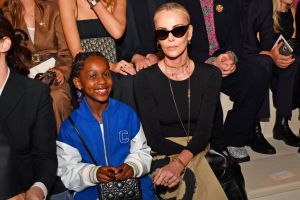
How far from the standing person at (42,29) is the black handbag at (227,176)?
112cm

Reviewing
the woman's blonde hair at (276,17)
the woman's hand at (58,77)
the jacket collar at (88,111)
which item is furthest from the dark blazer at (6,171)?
the woman's blonde hair at (276,17)

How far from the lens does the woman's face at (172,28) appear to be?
2.54 metres

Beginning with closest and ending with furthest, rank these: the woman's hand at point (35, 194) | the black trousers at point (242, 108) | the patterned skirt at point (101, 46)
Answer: the woman's hand at point (35, 194) < the patterned skirt at point (101, 46) < the black trousers at point (242, 108)

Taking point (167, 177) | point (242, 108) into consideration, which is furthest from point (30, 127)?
point (242, 108)

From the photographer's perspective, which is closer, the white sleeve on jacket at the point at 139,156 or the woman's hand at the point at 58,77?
the white sleeve on jacket at the point at 139,156

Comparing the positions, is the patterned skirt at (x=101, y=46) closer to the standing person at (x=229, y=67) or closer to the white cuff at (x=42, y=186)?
the standing person at (x=229, y=67)

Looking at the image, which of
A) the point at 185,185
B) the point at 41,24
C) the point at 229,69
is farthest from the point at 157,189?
the point at 41,24

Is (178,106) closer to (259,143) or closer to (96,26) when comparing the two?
(96,26)

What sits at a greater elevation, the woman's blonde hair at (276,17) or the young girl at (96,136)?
the woman's blonde hair at (276,17)

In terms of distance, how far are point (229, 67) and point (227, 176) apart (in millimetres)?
922

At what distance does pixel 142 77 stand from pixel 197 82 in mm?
348

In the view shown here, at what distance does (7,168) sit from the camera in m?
1.81

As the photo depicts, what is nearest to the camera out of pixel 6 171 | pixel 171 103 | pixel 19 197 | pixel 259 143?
pixel 6 171

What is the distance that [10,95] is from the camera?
212 cm
